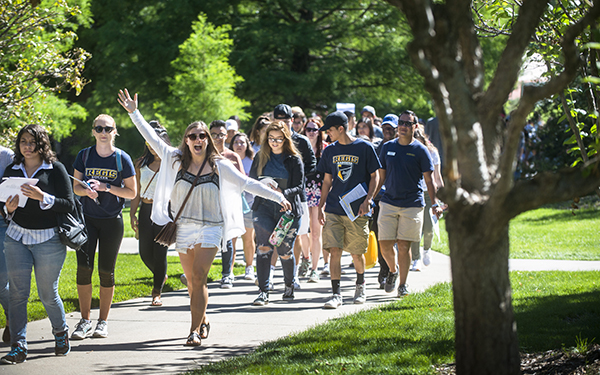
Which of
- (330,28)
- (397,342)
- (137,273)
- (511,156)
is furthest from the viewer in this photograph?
(330,28)

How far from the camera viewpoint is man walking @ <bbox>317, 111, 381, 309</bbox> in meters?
7.95

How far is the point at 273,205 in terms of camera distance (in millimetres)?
8211

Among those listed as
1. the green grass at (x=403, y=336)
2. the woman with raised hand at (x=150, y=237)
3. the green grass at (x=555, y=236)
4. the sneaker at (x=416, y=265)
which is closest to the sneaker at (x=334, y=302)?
the green grass at (x=403, y=336)

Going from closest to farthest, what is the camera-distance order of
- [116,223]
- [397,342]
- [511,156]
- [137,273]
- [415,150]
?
[511,156]
[397,342]
[116,223]
[415,150]
[137,273]

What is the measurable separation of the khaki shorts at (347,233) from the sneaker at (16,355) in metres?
3.68

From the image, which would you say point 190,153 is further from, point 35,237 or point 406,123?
point 406,123

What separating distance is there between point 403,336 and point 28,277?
340 centimetres

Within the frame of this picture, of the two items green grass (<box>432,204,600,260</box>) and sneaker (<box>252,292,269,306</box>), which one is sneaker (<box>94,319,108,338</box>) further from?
green grass (<box>432,204,600,260</box>)

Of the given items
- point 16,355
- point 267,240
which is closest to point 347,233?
point 267,240

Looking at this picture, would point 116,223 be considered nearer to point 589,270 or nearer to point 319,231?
point 319,231

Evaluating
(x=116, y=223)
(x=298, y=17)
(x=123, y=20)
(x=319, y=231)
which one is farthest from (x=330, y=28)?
(x=116, y=223)

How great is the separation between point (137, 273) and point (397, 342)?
5906mm

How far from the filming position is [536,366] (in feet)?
15.8

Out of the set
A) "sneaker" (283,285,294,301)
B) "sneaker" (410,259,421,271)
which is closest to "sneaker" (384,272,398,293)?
"sneaker" (283,285,294,301)
